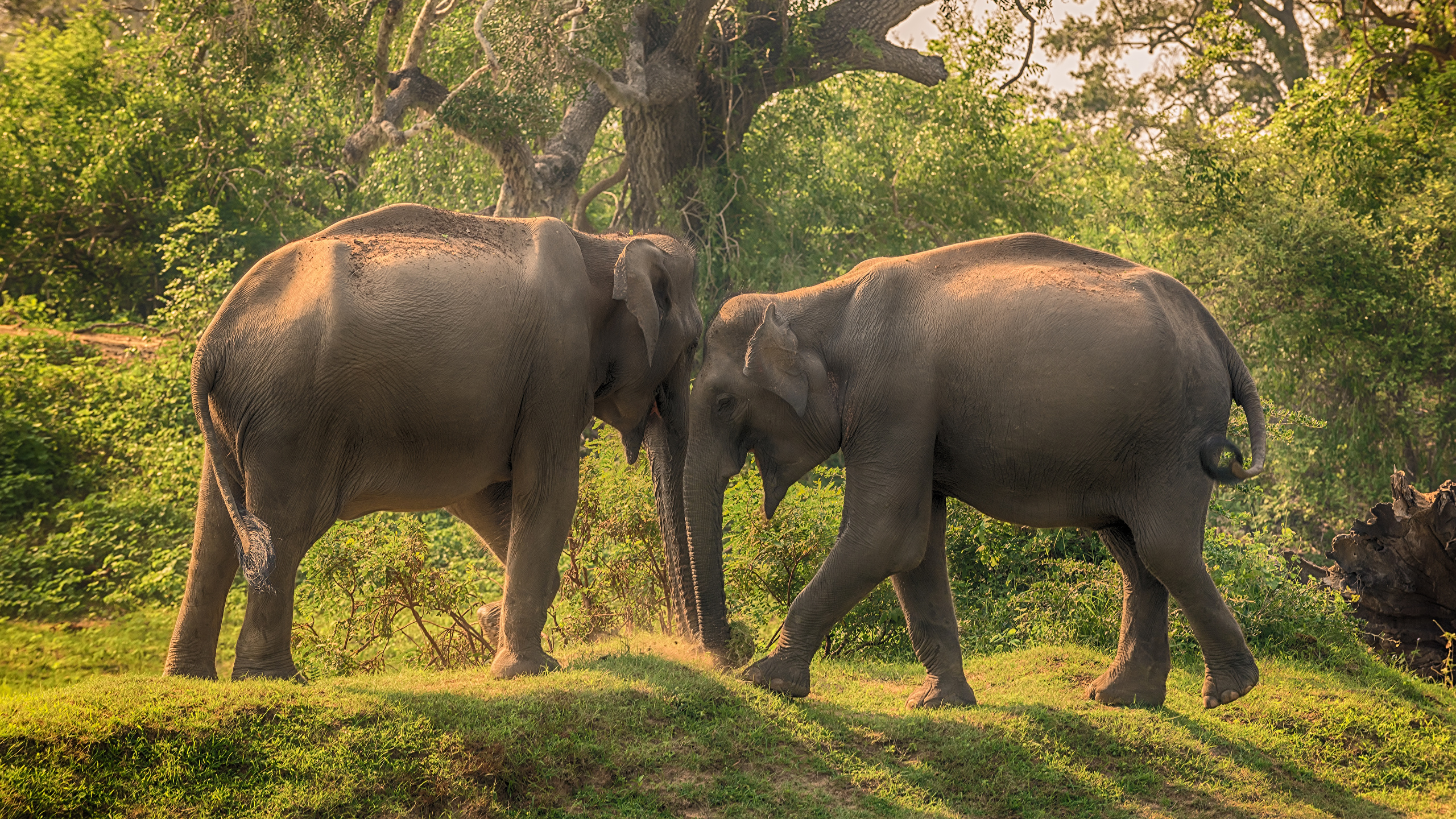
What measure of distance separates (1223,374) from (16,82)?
1752 cm

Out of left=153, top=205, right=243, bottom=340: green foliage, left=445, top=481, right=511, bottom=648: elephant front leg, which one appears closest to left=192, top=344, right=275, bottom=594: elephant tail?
left=445, top=481, right=511, bottom=648: elephant front leg

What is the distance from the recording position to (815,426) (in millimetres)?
6742

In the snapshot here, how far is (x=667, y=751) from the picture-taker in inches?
223

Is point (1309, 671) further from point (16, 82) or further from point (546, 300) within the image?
point (16, 82)

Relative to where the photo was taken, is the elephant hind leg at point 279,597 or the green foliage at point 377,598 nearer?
the elephant hind leg at point 279,597

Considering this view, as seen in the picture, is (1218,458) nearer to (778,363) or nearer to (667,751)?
(778,363)

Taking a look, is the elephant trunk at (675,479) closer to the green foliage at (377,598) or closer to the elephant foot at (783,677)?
the elephant foot at (783,677)

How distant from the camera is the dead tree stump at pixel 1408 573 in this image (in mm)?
8711

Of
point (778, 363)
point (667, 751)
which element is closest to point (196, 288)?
point (778, 363)

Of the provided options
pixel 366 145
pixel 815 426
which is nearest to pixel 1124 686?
pixel 815 426

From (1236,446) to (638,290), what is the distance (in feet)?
10.5

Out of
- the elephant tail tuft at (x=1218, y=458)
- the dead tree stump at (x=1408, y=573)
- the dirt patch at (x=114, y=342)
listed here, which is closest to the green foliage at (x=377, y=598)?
the elephant tail tuft at (x=1218, y=458)

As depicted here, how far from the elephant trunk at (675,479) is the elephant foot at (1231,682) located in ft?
9.42

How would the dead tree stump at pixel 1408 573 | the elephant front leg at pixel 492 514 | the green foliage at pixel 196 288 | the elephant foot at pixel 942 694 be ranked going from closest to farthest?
the elephant foot at pixel 942 694 < the elephant front leg at pixel 492 514 < the dead tree stump at pixel 1408 573 < the green foliage at pixel 196 288
